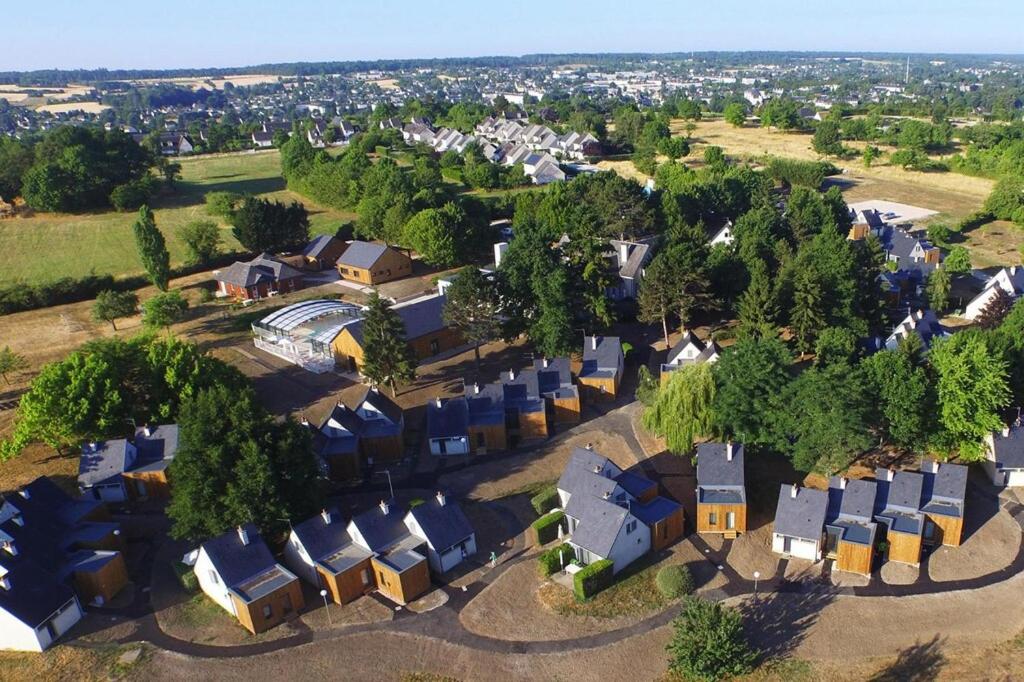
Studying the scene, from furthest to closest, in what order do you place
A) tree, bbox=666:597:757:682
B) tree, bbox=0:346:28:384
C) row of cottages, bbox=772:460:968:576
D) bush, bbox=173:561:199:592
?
tree, bbox=0:346:28:384 < bush, bbox=173:561:199:592 < row of cottages, bbox=772:460:968:576 < tree, bbox=666:597:757:682

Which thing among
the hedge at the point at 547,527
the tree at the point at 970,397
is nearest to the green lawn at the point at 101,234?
the hedge at the point at 547,527

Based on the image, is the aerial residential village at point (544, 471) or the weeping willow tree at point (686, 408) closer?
the aerial residential village at point (544, 471)

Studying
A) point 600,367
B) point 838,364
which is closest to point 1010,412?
point 838,364

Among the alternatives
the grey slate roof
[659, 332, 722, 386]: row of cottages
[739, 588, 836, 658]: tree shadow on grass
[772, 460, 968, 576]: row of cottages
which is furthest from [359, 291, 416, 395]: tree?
[739, 588, 836, 658]: tree shadow on grass

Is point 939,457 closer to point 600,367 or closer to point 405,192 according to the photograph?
point 600,367

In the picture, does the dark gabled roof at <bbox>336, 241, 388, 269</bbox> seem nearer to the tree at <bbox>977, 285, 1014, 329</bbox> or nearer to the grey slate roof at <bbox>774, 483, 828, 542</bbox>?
the grey slate roof at <bbox>774, 483, 828, 542</bbox>

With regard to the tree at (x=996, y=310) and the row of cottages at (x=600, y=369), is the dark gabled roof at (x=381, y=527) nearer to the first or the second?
the row of cottages at (x=600, y=369)

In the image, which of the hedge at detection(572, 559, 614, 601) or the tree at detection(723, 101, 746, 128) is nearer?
the hedge at detection(572, 559, 614, 601)
